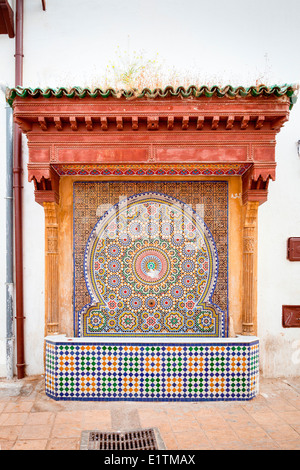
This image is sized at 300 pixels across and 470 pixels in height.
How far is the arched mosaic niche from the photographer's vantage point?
17.7ft

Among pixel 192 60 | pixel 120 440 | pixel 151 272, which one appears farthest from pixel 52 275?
pixel 192 60

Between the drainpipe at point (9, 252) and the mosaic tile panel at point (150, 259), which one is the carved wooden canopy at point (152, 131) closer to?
the mosaic tile panel at point (150, 259)

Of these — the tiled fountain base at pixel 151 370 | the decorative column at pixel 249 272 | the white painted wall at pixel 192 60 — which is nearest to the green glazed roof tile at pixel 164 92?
the white painted wall at pixel 192 60

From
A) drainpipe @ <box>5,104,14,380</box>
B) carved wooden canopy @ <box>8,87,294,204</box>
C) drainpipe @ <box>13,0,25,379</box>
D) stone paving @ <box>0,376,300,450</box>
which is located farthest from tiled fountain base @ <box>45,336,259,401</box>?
carved wooden canopy @ <box>8,87,294,204</box>

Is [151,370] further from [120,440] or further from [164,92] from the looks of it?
[164,92]

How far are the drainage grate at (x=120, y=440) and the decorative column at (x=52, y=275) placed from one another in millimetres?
1741

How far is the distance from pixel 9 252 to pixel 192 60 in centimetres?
409

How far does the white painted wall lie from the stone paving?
0.93 metres

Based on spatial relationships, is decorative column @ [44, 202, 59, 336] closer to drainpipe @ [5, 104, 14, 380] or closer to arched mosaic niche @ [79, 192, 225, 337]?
arched mosaic niche @ [79, 192, 225, 337]

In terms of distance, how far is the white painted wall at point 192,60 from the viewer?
224 inches

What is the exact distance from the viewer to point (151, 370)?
16.0ft
